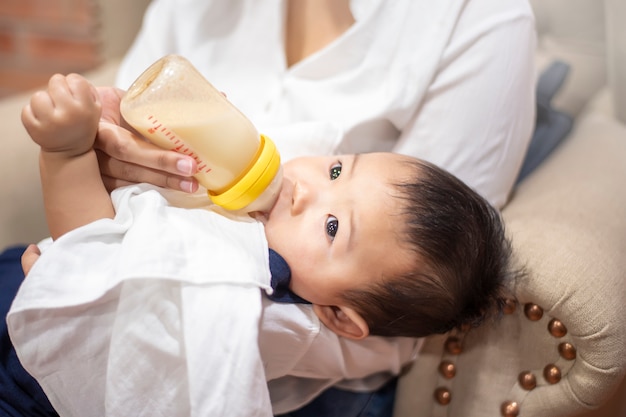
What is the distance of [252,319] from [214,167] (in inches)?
7.1

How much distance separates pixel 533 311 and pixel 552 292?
4cm

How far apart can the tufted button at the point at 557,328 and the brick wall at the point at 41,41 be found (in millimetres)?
1897

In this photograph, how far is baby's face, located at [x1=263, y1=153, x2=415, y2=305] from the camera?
2.46 feet

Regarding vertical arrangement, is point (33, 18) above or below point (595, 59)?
below

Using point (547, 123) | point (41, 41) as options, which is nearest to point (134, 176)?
point (547, 123)

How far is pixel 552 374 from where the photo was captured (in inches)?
30.7

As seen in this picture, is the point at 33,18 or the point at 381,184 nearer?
the point at 381,184

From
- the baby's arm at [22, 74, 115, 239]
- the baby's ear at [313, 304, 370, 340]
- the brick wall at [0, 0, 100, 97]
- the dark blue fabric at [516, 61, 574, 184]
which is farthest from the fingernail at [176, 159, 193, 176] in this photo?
the brick wall at [0, 0, 100, 97]

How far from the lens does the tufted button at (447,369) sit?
854 mm

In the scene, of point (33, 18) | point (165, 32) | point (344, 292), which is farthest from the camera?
point (33, 18)

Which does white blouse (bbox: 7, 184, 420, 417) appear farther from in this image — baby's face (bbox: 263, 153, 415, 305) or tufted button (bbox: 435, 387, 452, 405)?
tufted button (bbox: 435, 387, 452, 405)

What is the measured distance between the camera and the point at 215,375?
65 cm

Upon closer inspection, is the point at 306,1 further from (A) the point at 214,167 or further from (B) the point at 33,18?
(B) the point at 33,18

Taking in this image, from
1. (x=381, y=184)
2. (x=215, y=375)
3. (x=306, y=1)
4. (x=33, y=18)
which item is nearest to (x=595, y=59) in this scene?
(x=306, y=1)
